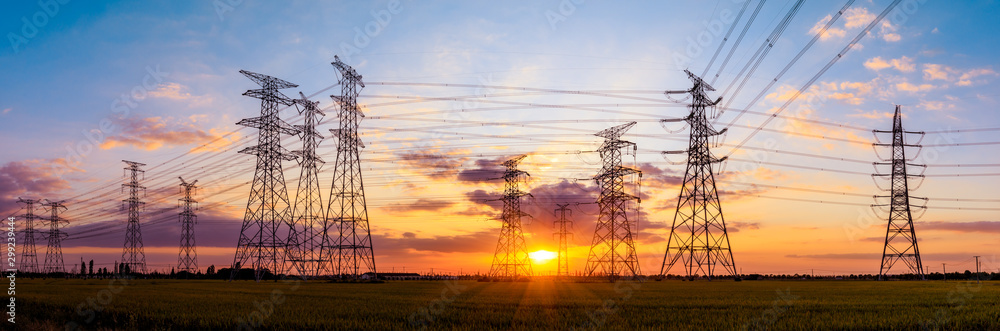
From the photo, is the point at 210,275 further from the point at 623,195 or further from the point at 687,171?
the point at 687,171

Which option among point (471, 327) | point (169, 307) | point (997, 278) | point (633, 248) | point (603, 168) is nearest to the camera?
point (471, 327)

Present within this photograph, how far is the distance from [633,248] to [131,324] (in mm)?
53290

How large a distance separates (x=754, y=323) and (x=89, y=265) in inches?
6197

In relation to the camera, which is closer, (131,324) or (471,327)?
(471,327)

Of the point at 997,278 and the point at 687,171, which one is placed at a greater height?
the point at 687,171

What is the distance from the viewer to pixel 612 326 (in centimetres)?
1884

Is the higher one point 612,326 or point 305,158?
point 305,158

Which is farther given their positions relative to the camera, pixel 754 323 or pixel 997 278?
pixel 997 278

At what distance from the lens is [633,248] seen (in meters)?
68.8

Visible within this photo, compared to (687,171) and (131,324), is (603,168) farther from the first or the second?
(131,324)

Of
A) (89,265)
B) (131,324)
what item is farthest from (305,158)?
(89,265)

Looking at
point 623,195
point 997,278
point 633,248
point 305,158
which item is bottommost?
point 997,278

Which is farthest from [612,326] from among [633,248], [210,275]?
[210,275]

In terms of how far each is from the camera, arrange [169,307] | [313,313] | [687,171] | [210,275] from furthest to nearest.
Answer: [210,275], [687,171], [169,307], [313,313]
